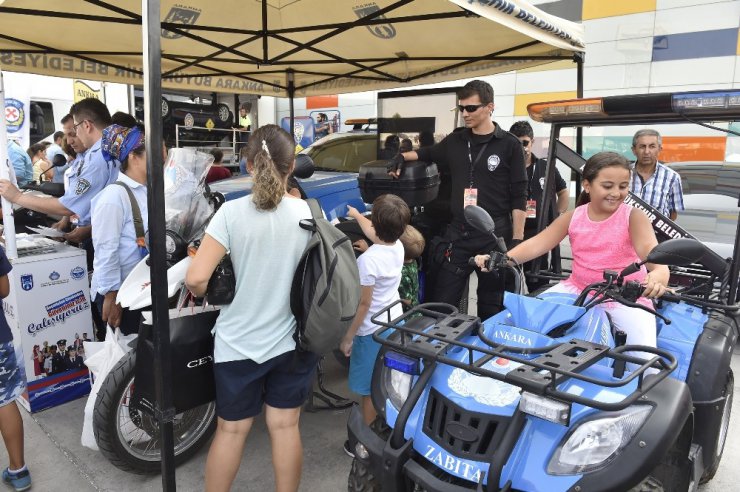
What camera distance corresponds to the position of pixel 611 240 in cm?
275

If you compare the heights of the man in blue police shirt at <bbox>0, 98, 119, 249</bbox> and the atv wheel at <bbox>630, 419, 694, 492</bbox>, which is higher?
the man in blue police shirt at <bbox>0, 98, 119, 249</bbox>

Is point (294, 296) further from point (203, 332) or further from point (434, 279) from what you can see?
point (434, 279)

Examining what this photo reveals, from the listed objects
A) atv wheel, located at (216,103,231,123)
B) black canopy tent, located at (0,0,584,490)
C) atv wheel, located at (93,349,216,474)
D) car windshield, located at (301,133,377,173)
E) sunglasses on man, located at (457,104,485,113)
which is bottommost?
atv wheel, located at (93,349,216,474)

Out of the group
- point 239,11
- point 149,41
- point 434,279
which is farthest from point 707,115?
point 239,11

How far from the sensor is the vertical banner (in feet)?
26.5

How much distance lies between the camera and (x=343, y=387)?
4.21 m

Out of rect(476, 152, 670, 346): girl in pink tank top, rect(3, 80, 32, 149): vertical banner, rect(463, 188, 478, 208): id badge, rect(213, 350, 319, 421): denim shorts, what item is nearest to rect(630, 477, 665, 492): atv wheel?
rect(476, 152, 670, 346): girl in pink tank top

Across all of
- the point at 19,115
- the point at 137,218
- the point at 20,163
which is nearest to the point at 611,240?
the point at 137,218

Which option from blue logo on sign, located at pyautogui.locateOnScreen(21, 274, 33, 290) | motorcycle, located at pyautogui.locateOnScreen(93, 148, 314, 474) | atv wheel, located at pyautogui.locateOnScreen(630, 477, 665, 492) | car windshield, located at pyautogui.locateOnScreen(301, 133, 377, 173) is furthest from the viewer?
car windshield, located at pyautogui.locateOnScreen(301, 133, 377, 173)

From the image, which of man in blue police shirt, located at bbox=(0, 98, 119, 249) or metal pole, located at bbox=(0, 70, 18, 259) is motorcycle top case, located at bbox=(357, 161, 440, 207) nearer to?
man in blue police shirt, located at bbox=(0, 98, 119, 249)

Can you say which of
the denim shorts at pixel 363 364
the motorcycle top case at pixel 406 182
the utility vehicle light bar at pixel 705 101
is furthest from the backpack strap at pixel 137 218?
the utility vehicle light bar at pixel 705 101

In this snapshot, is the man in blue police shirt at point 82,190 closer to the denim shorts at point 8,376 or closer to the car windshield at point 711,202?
the denim shorts at point 8,376

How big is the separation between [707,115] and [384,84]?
423cm

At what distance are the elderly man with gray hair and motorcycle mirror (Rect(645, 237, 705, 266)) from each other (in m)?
2.43
